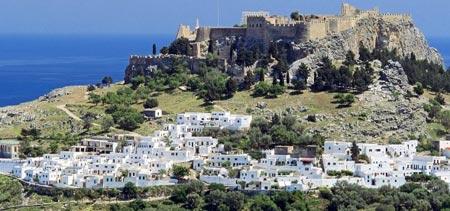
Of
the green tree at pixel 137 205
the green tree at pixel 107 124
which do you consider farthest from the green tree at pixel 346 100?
the green tree at pixel 137 205

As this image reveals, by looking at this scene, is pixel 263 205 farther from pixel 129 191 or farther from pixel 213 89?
pixel 213 89

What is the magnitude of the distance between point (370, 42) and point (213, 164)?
19261 millimetres

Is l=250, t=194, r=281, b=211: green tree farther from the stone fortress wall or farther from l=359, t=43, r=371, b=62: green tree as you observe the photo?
the stone fortress wall

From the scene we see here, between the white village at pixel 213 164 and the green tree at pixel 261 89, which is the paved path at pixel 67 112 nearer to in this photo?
the white village at pixel 213 164

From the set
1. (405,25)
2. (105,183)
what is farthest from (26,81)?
(105,183)

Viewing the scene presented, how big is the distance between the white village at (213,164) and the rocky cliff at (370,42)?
419 inches

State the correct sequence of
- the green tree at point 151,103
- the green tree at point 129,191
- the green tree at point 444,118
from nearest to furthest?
1. the green tree at point 129,191
2. the green tree at point 444,118
3. the green tree at point 151,103

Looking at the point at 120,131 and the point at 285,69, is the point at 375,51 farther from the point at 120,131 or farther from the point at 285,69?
the point at 120,131

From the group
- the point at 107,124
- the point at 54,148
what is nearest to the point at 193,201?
the point at 54,148

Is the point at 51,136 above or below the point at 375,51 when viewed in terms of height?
below

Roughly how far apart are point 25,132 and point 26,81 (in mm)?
50294

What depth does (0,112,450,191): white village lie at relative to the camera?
59281 mm

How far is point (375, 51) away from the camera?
74750mm

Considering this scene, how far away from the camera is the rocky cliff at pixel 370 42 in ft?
244
